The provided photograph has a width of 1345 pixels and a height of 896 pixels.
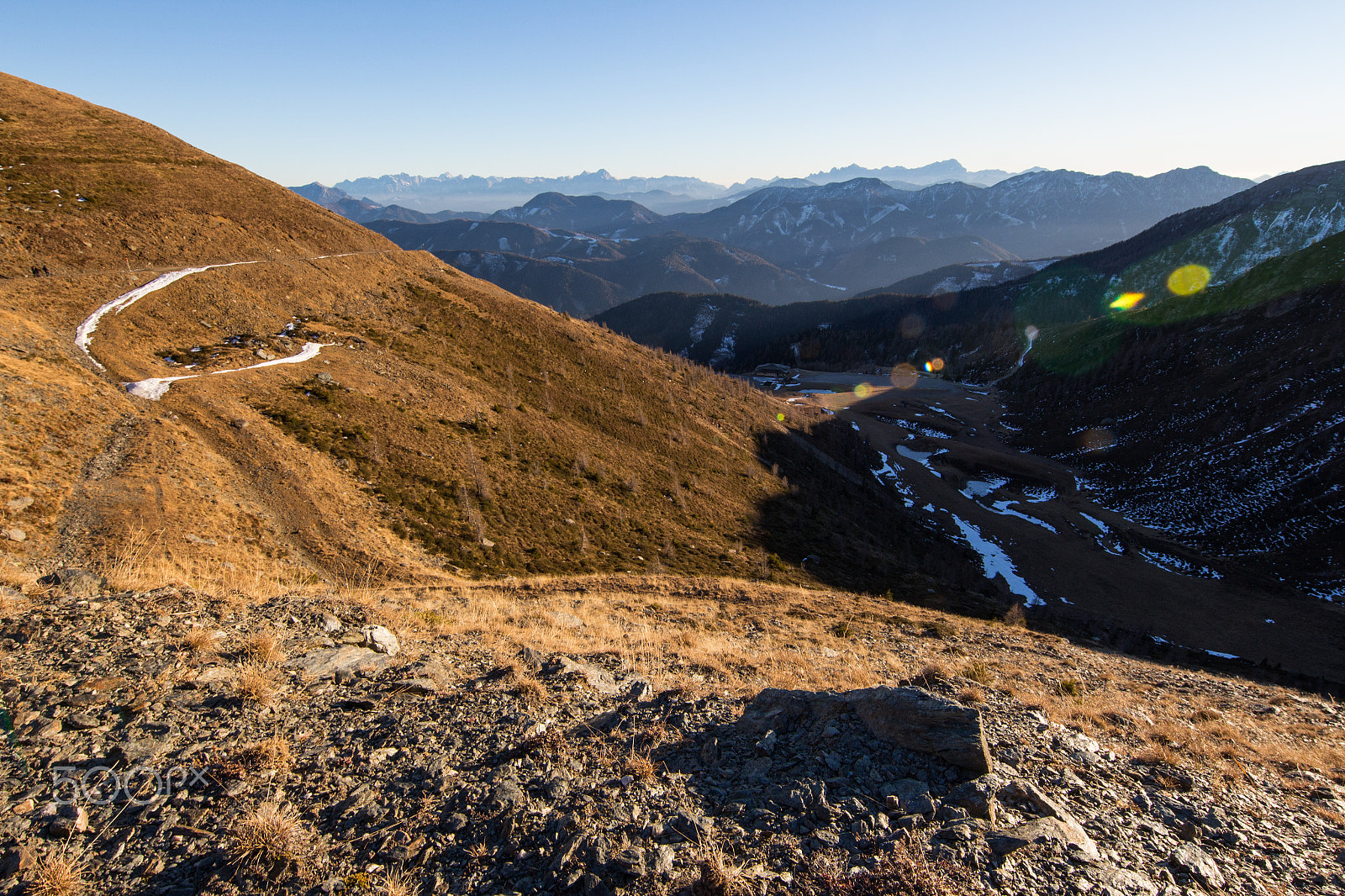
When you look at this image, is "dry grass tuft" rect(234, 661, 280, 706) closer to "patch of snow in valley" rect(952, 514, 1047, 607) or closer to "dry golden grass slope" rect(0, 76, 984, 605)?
"dry golden grass slope" rect(0, 76, 984, 605)

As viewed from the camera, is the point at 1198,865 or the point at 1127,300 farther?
the point at 1127,300

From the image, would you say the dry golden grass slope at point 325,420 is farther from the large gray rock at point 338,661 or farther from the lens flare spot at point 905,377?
Result: the lens flare spot at point 905,377

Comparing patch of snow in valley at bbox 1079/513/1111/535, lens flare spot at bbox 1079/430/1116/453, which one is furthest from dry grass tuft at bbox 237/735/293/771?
lens flare spot at bbox 1079/430/1116/453

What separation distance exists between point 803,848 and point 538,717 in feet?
13.5

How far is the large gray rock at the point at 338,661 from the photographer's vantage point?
29.2 ft

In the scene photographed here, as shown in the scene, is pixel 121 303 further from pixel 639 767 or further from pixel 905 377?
pixel 905 377

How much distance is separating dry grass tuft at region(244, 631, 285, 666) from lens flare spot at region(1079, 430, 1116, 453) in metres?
83.8

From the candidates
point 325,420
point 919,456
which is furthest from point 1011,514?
point 325,420

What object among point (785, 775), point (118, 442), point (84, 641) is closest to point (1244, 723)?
point (785, 775)

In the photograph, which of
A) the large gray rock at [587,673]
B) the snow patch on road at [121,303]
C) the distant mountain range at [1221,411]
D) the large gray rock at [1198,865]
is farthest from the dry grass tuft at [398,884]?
the distant mountain range at [1221,411]

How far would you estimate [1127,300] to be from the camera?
17175 cm

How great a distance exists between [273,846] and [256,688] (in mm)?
3155

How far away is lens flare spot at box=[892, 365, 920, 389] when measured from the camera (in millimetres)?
129125

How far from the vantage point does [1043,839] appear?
605 cm
